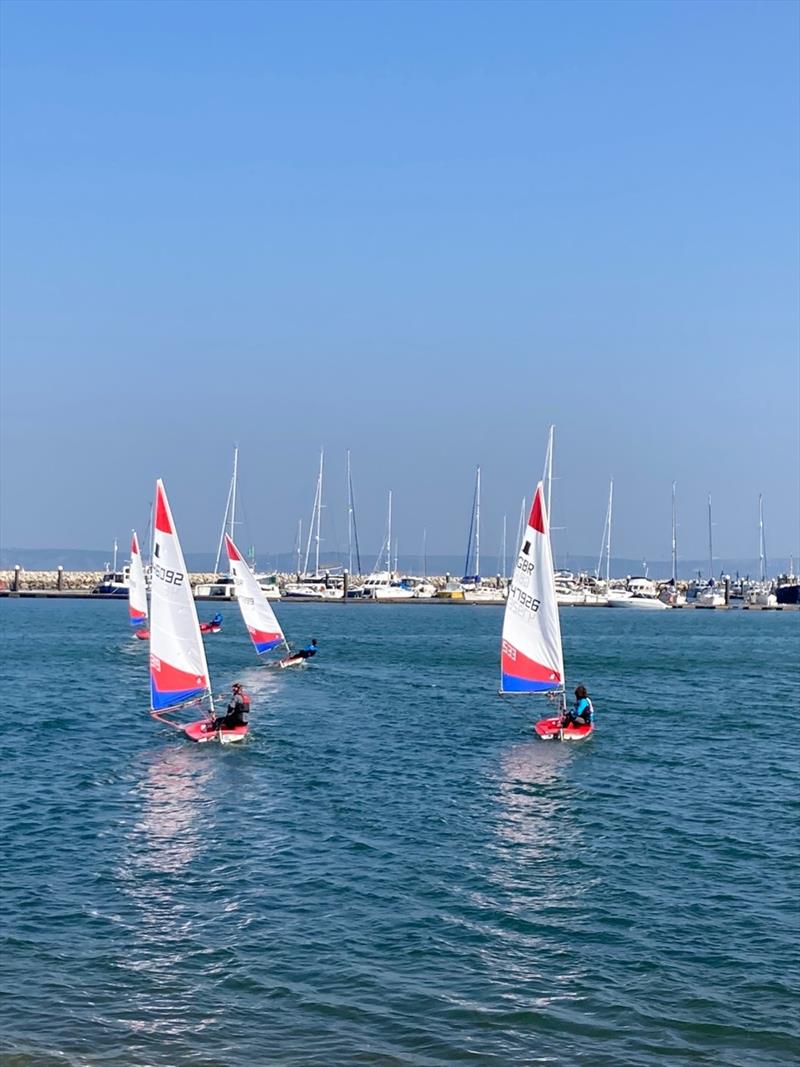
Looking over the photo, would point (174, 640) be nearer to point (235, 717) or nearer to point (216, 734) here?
point (235, 717)

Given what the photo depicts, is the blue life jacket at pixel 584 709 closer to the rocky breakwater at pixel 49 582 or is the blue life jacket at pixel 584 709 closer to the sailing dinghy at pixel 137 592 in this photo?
the sailing dinghy at pixel 137 592

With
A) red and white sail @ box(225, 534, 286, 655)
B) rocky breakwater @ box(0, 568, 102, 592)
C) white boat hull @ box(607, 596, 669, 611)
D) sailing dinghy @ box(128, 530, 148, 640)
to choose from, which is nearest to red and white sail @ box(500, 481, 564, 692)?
red and white sail @ box(225, 534, 286, 655)

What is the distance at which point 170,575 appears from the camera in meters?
39.9

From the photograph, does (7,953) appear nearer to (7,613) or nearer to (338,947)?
(338,947)

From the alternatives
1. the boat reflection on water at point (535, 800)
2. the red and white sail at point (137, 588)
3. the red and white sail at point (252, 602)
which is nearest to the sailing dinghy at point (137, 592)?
the red and white sail at point (137, 588)

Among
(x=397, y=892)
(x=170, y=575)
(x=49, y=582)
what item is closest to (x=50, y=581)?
(x=49, y=582)

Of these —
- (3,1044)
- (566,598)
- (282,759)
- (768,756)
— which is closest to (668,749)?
(768,756)

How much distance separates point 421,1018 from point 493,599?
152893 mm

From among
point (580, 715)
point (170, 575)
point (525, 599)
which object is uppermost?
point (170, 575)

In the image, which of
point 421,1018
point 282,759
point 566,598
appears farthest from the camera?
point 566,598

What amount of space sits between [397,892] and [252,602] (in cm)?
4503

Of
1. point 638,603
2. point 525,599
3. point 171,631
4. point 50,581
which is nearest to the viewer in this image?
point 171,631

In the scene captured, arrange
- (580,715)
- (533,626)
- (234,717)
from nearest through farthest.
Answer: (234,717)
(580,715)
(533,626)

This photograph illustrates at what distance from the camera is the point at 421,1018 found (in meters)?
17.0
